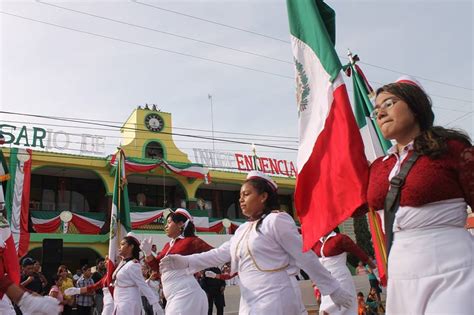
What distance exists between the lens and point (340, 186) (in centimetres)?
344

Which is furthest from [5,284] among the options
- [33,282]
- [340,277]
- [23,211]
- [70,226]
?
[70,226]

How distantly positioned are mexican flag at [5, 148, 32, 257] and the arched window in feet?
26.2

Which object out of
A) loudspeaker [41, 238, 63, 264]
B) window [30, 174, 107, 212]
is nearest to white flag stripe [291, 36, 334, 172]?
loudspeaker [41, 238, 63, 264]

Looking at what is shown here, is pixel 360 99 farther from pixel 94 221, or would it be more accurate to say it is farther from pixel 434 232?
pixel 94 221

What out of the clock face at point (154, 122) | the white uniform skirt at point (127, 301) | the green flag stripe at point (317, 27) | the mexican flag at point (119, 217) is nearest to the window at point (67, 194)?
the clock face at point (154, 122)

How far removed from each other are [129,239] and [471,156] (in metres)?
6.52

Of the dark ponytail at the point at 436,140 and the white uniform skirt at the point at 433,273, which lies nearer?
the white uniform skirt at the point at 433,273

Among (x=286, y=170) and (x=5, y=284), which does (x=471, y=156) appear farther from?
(x=286, y=170)

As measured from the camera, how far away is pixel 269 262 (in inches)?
154

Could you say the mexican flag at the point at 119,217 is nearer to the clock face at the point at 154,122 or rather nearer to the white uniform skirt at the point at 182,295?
the white uniform skirt at the point at 182,295

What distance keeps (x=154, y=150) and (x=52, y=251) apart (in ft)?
49.1

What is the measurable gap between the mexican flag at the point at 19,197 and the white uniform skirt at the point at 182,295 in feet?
46.5

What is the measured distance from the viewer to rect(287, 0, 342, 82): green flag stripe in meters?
3.92

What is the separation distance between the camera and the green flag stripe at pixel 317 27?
392 centimetres
